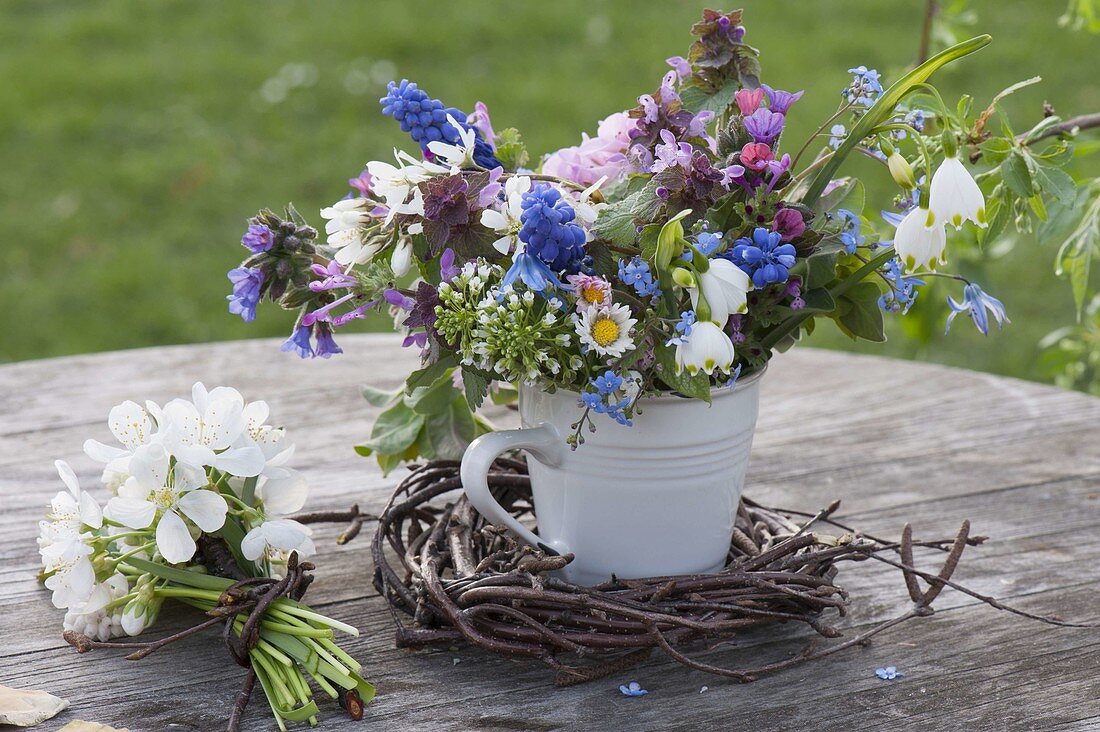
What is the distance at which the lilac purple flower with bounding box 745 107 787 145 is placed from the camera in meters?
0.94

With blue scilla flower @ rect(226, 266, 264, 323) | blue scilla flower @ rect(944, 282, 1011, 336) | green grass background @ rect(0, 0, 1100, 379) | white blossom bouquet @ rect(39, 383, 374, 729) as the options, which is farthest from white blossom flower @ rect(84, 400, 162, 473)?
green grass background @ rect(0, 0, 1100, 379)

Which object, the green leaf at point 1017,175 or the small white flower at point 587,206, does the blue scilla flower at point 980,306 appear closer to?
the green leaf at point 1017,175

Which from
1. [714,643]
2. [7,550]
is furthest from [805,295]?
[7,550]

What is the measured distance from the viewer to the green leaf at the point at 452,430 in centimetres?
122

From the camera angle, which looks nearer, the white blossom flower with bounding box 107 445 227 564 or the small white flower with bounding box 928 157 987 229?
the small white flower with bounding box 928 157 987 229

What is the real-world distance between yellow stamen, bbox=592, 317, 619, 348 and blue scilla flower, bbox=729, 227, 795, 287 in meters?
0.10

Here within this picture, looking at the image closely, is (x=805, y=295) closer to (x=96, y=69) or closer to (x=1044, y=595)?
(x=1044, y=595)

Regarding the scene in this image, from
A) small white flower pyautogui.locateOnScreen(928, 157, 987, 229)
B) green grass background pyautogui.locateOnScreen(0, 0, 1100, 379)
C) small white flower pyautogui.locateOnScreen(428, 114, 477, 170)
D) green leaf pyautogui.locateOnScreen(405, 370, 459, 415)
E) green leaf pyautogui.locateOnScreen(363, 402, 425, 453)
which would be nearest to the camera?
small white flower pyautogui.locateOnScreen(928, 157, 987, 229)

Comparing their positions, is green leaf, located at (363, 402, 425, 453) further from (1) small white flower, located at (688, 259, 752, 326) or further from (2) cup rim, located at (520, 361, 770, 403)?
(1) small white flower, located at (688, 259, 752, 326)

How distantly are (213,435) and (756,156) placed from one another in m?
0.49

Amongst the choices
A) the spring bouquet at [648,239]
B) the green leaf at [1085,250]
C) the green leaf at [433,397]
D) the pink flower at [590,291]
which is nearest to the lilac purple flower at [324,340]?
the spring bouquet at [648,239]

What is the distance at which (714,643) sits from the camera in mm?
1043

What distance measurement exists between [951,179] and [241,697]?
0.65 m

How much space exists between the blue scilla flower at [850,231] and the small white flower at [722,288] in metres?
0.12
